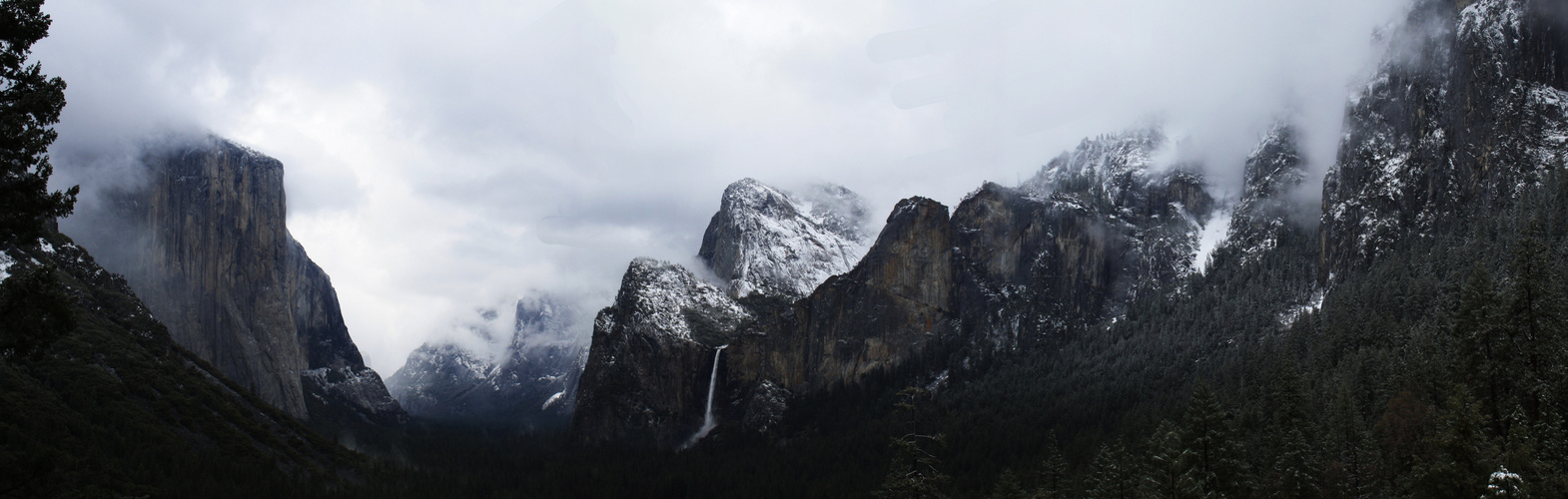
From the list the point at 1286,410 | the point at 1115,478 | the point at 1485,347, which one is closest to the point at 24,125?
the point at 1485,347

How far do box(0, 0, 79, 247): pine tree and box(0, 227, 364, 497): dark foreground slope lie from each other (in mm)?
81580

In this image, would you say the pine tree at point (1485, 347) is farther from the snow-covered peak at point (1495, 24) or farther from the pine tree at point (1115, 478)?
the snow-covered peak at point (1495, 24)

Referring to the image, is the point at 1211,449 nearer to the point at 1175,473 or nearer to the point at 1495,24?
the point at 1175,473

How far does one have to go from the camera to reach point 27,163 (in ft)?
78.0

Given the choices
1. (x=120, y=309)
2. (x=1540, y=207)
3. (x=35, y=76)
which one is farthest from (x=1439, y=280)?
(x=120, y=309)

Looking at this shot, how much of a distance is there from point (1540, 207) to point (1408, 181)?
129 feet

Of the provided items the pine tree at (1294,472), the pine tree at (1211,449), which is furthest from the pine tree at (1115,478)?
the pine tree at (1211,449)

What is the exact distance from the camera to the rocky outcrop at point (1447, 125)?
151125 mm

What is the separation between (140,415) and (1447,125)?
21734cm

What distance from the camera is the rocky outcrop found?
15112 cm

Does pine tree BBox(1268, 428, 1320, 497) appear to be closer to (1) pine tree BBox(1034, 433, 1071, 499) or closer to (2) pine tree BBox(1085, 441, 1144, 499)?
(2) pine tree BBox(1085, 441, 1144, 499)

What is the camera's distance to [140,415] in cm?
13425

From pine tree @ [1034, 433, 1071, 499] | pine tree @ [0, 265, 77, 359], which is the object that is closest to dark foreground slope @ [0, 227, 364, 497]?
pine tree @ [0, 265, 77, 359]

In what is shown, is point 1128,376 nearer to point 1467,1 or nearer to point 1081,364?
point 1081,364
